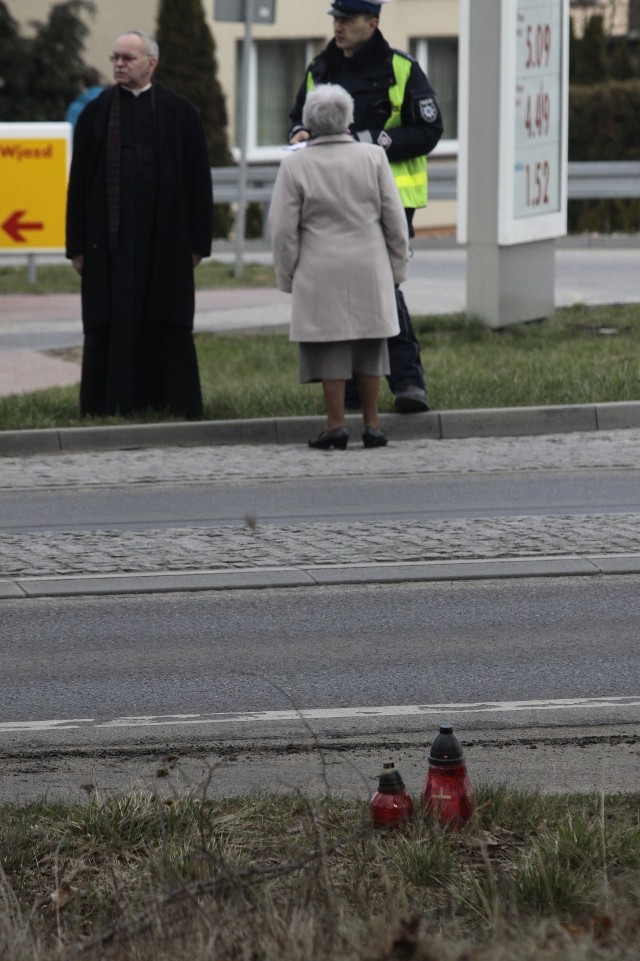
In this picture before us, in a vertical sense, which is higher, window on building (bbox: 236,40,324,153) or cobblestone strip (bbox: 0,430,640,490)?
window on building (bbox: 236,40,324,153)

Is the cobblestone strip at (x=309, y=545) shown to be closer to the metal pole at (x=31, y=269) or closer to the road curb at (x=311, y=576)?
the road curb at (x=311, y=576)

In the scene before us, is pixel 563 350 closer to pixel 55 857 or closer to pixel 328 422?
pixel 328 422

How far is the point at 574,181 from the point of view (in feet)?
85.8

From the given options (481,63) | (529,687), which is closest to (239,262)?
(481,63)

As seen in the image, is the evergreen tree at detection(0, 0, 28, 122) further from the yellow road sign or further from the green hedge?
the yellow road sign

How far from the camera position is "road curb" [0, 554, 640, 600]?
23.6 ft

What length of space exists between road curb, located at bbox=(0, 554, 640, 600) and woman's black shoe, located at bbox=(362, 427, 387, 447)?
310cm

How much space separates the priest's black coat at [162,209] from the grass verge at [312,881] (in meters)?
6.64

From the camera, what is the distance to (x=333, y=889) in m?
3.76

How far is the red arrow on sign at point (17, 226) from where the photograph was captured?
62.7 feet

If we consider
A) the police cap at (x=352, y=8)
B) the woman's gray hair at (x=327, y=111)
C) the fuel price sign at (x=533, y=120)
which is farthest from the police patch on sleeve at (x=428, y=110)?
the fuel price sign at (x=533, y=120)

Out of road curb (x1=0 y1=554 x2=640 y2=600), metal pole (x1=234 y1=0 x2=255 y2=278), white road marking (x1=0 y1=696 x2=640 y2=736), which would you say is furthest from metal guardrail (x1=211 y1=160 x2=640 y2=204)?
white road marking (x1=0 y1=696 x2=640 y2=736)

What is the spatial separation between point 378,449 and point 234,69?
21764 millimetres

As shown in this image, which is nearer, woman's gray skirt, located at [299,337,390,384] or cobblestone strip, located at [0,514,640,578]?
Answer: cobblestone strip, located at [0,514,640,578]
